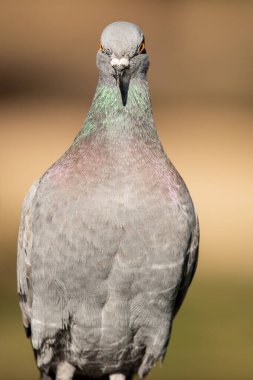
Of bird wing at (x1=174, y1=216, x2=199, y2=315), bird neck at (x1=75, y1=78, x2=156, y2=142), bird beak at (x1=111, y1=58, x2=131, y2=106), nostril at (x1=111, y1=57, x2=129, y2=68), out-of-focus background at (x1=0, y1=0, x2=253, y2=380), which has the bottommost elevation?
out-of-focus background at (x1=0, y1=0, x2=253, y2=380)

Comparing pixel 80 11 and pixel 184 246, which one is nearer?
pixel 184 246

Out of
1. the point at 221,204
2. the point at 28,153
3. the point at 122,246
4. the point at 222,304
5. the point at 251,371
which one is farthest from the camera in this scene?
the point at 28,153

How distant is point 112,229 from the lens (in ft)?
12.6

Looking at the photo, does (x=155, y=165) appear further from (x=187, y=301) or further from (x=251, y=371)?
(x=187, y=301)

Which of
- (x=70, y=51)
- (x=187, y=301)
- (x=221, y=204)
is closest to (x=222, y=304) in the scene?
(x=187, y=301)

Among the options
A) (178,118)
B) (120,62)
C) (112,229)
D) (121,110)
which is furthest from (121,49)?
(178,118)

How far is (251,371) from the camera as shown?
20.6 feet

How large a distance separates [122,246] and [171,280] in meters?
0.23

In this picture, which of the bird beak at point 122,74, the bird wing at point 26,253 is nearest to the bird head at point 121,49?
the bird beak at point 122,74

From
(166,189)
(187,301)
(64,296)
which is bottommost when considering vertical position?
(187,301)

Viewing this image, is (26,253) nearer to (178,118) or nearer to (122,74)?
(122,74)

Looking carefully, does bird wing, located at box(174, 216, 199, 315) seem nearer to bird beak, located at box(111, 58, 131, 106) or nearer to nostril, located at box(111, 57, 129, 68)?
bird beak, located at box(111, 58, 131, 106)

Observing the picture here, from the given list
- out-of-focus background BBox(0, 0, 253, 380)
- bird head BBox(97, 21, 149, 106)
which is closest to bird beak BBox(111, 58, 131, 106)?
bird head BBox(97, 21, 149, 106)

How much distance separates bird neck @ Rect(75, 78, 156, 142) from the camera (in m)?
3.93
